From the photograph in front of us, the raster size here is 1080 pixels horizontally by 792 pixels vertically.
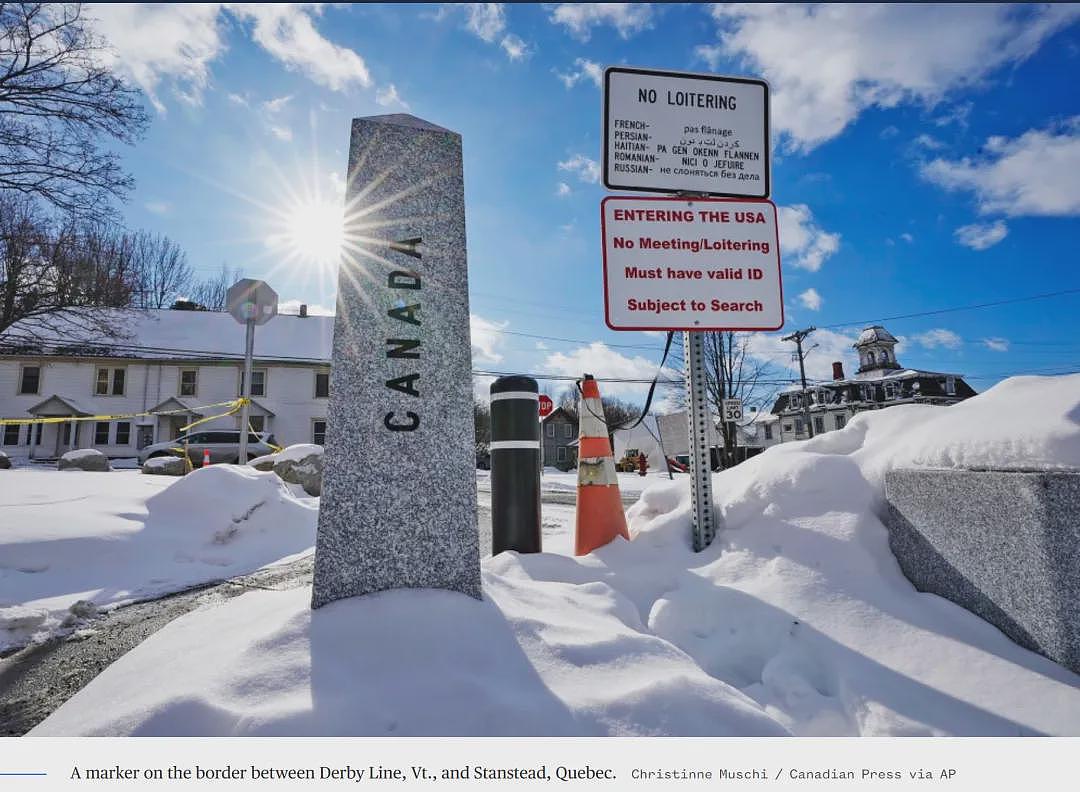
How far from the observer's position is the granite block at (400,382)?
2291 mm

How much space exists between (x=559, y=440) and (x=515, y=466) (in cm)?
5194

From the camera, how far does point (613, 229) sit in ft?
11.7

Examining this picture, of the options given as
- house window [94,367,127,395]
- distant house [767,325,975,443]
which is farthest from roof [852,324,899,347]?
house window [94,367,127,395]

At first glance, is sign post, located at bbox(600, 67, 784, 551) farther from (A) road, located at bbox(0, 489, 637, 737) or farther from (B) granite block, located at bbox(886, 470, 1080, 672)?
(A) road, located at bbox(0, 489, 637, 737)

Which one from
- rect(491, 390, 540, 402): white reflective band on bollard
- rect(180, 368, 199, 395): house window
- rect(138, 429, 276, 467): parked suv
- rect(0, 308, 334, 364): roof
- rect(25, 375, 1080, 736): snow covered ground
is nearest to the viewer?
rect(25, 375, 1080, 736): snow covered ground

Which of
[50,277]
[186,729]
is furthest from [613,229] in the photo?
[50,277]

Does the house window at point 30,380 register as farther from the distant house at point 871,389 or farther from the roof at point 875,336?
the roof at point 875,336

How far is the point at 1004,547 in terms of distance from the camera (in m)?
2.26

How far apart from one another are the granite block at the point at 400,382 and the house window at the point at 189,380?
34034 mm

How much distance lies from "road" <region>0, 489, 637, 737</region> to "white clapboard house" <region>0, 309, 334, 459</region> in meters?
27.9

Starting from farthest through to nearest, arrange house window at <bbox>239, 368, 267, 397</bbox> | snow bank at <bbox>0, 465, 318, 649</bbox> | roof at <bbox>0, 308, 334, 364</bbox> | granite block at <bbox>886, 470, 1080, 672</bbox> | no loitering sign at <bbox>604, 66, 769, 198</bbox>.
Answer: house window at <bbox>239, 368, 267, 397</bbox>
roof at <bbox>0, 308, 334, 364</bbox>
no loitering sign at <bbox>604, 66, 769, 198</bbox>
snow bank at <bbox>0, 465, 318, 649</bbox>
granite block at <bbox>886, 470, 1080, 672</bbox>

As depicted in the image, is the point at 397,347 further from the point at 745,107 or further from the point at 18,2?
the point at 18,2

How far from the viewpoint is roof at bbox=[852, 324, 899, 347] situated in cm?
4867
